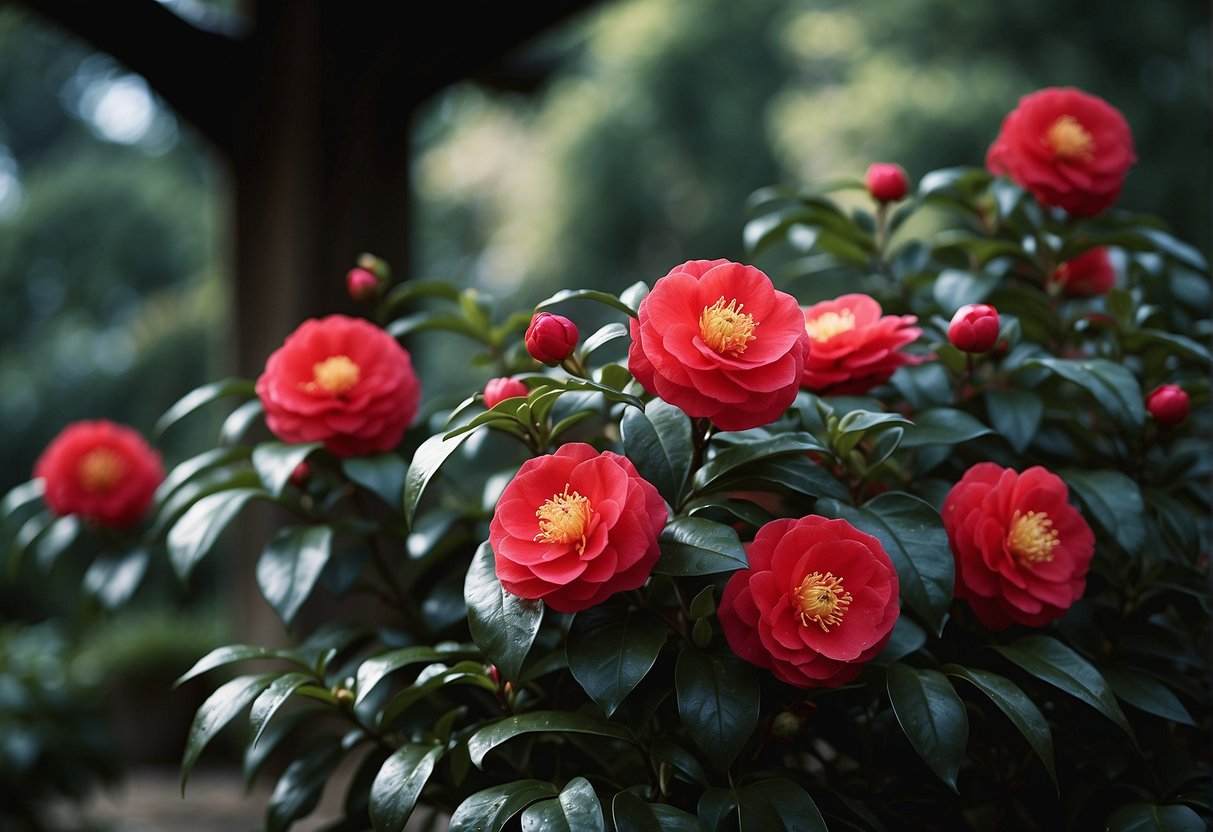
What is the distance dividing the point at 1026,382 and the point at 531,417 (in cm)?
52

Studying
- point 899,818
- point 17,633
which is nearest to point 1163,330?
point 899,818

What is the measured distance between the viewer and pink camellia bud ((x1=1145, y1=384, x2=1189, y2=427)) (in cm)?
87

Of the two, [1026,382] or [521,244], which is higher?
[1026,382]

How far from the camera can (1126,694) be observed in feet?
2.57

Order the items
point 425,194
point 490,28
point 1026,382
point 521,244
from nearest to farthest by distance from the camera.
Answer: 1. point 1026,382
2. point 490,28
3. point 521,244
4. point 425,194

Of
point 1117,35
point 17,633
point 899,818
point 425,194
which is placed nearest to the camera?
point 899,818

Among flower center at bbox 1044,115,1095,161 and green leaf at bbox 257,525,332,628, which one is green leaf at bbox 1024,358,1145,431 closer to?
flower center at bbox 1044,115,1095,161

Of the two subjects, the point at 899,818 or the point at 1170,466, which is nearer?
the point at 899,818

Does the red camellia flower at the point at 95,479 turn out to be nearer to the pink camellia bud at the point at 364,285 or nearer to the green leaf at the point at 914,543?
the pink camellia bud at the point at 364,285

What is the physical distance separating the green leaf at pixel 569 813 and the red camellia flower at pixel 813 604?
143 mm

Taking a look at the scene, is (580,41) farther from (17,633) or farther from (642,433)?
(642,433)

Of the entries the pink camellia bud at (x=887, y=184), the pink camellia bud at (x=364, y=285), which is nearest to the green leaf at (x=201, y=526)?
the pink camellia bud at (x=364, y=285)

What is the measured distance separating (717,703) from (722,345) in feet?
0.79

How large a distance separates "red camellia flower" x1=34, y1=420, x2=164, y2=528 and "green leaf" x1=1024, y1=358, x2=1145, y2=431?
1063 millimetres
